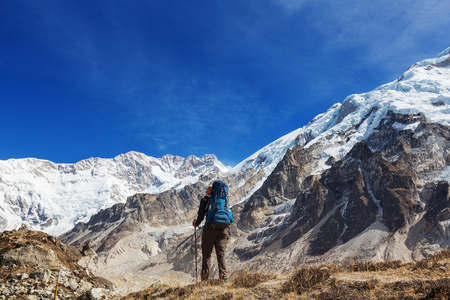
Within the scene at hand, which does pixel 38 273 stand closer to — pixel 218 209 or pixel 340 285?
pixel 218 209

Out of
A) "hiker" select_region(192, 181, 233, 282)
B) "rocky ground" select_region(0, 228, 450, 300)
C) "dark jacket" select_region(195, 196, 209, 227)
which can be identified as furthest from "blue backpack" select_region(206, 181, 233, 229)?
"rocky ground" select_region(0, 228, 450, 300)

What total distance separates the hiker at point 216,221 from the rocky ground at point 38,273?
3.05 metres

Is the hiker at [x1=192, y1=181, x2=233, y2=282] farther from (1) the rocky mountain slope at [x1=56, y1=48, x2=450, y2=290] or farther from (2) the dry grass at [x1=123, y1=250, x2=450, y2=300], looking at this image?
(1) the rocky mountain slope at [x1=56, y1=48, x2=450, y2=290]

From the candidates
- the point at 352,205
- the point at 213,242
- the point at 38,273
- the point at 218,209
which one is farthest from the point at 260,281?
the point at 352,205

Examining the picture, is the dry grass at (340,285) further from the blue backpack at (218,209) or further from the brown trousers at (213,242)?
the blue backpack at (218,209)

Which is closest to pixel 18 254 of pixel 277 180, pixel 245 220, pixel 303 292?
pixel 303 292

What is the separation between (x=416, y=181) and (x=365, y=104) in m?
112

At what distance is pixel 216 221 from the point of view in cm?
918

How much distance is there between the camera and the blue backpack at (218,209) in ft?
30.2

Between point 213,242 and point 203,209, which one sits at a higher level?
point 203,209

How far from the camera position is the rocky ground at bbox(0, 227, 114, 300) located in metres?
9.08

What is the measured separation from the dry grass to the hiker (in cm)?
98

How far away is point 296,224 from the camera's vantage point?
342 ft

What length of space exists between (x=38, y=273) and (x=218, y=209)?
5546 millimetres
